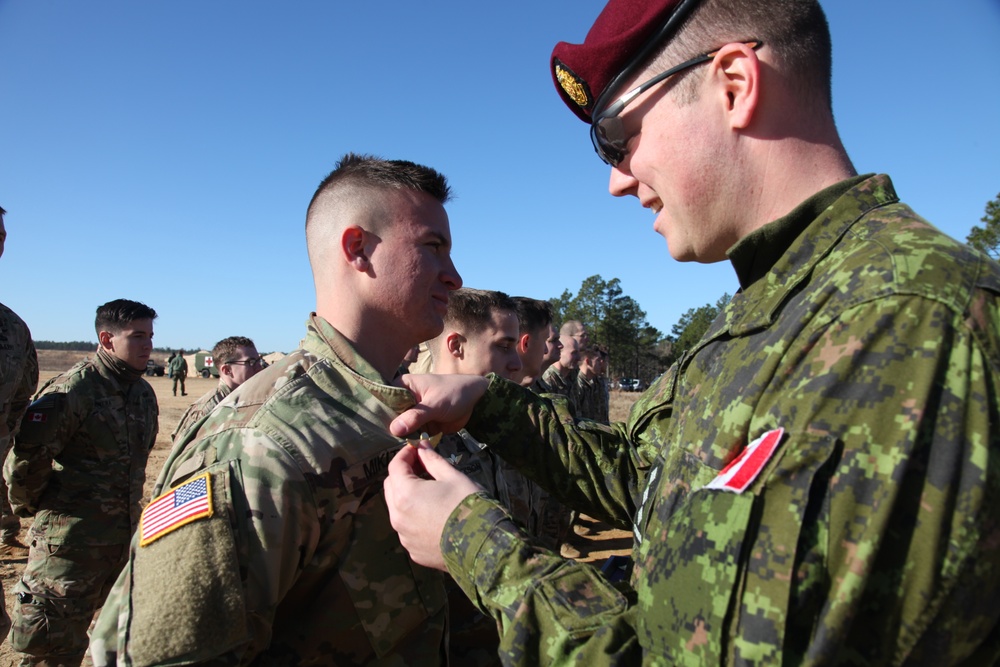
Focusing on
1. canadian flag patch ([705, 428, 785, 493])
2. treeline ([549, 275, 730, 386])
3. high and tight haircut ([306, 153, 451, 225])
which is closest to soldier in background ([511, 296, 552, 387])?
high and tight haircut ([306, 153, 451, 225])

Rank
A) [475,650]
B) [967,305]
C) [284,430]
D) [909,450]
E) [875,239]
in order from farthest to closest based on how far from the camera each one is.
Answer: [475,650] → [284,430] → [875,239] → [967,305] → [909,450]

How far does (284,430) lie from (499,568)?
2.86ft

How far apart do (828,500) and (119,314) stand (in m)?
7.42

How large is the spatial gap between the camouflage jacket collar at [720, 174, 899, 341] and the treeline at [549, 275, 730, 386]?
6139cm

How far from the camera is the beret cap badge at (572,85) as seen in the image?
6.89 ft

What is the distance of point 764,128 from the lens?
5.30ft

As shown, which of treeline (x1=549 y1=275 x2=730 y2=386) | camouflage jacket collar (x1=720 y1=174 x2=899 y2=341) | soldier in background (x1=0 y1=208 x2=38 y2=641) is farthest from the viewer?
treeline (x1=549 y1=275 x2=730 y2=386)

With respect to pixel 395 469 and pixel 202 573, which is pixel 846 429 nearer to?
pixel 395 469

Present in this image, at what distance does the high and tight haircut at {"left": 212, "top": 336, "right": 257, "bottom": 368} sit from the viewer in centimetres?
809

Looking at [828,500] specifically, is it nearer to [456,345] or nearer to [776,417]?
[776,417]

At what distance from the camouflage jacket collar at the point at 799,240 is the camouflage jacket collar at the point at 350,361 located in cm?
115

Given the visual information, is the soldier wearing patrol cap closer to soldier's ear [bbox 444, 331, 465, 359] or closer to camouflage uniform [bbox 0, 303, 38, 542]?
soldier's ear [bbox 444, 331, 465, 359]

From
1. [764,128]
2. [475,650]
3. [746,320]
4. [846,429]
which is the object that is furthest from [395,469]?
[475,650]

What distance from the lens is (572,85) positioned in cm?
218
